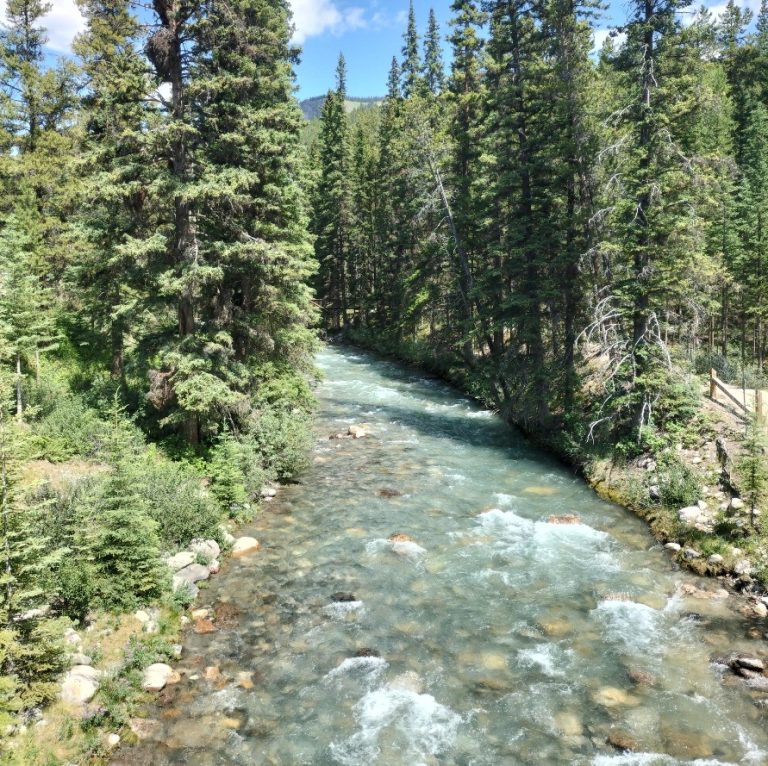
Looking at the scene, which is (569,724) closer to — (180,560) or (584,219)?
(180,560)

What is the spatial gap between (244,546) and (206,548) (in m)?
1.04

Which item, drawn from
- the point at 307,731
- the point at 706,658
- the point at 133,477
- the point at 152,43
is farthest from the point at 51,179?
the point at 706,658

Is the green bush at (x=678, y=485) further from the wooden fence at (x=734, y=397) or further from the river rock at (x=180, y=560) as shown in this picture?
the river rock at (x=180, y=560)

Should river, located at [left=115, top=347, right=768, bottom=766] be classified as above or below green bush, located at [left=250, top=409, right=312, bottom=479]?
below

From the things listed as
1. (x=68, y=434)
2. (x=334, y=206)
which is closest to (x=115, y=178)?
(x=68, y=434)

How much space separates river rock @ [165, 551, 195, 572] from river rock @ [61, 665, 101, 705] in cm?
315

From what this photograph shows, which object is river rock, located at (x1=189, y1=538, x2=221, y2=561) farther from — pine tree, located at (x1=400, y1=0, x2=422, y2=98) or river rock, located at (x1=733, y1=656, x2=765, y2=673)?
pine tree, located at (x1=400, y1=0, x2=422, y2=98)

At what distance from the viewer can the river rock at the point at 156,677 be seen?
336 inches

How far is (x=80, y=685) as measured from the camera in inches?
308

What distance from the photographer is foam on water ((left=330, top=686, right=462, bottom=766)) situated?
7.57m

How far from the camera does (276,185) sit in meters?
18.1

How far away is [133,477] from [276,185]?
38.0 ft

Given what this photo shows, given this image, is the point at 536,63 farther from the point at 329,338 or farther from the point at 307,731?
the point at 329,338

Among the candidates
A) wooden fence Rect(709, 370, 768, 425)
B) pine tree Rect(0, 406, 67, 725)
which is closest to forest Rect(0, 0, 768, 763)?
pine tree Rect(0, 406, 67, 725)
